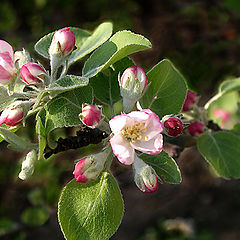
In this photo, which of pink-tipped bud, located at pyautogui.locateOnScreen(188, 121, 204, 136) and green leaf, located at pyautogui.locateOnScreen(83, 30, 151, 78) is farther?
pink-tipped bud, located at pyautogui.locateOnScreen(188, 121, 204, 136)

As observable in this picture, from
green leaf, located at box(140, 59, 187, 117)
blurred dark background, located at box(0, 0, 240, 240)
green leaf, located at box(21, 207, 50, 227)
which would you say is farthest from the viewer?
blurred dark background, located at box(0, 0, 240, 240)

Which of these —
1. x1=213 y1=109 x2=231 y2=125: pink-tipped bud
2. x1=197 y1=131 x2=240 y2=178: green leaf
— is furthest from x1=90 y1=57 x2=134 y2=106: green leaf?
x1=213 y1=109 x2=231 y2=125: pink-tipped bud

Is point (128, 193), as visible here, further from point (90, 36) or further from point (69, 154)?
point (90, 36)

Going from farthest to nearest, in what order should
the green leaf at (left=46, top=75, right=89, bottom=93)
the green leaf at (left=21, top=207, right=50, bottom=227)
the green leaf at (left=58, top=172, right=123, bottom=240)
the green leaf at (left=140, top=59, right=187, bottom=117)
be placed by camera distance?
the green leaf at (left=21, top=207, right=50, bottom=227) → the green leaf at (left=140, top=59, right=187, bottom=117) → the green leaf at (left=58, top=172, right=123, bottom=240) → the green leaf at (left=46, top=75, right=89, bottom=93)

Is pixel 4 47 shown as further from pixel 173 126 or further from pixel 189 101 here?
pixel 189 101

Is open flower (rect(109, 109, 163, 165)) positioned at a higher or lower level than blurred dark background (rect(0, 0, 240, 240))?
higher

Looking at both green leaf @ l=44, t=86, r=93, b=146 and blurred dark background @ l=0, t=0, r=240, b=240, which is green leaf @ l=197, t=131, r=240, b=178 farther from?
blurred dark background @ l=0, t=0, r=240, b=240

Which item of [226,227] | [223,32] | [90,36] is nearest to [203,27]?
[223,32]
